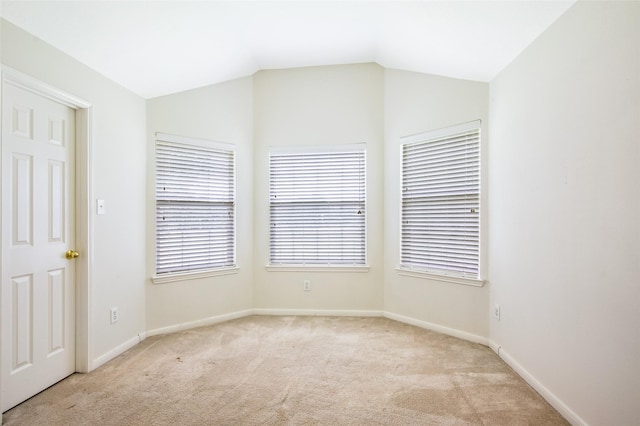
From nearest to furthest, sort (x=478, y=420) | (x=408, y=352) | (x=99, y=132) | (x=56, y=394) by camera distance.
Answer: (x=478, y=420)
(x=56, y=394)
(x=99, y=132)
(x=408, y=352)

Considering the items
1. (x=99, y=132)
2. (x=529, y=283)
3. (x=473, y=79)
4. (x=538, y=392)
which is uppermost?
(x=473, y=79)

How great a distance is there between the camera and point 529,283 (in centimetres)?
250

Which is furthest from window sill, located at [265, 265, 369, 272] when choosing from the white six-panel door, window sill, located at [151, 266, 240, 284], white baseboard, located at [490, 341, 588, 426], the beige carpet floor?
the white six-panel door

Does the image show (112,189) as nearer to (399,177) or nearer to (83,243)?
(83,243)

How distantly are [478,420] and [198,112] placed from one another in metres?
3.60

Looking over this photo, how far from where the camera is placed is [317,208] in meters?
4.10

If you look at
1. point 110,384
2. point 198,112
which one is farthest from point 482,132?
point 110,384

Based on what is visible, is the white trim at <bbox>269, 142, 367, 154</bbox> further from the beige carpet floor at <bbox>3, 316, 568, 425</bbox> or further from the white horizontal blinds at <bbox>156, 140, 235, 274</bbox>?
the beige carpet floor at <bbox>3, 316, 568, 425</bbox>

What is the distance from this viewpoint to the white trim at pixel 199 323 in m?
3.45

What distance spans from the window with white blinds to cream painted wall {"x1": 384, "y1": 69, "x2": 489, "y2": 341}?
9 centimetres

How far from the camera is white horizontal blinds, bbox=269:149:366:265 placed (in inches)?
160

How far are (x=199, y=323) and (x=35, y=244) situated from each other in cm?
180

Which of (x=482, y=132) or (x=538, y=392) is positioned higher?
(x=482, y=132)

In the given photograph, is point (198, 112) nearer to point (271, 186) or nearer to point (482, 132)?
point (271, 186)
